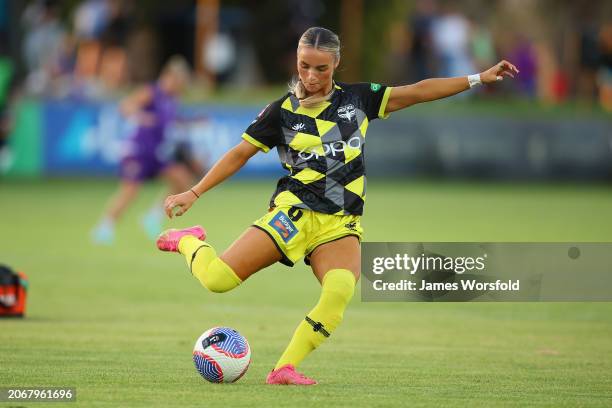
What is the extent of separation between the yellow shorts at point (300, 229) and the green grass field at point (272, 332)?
2.91 ft

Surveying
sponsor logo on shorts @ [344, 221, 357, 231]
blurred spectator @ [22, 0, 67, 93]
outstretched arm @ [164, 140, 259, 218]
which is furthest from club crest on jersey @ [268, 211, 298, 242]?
blurred spectator @ [22, 0, 67, 93]

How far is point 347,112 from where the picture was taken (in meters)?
8.21

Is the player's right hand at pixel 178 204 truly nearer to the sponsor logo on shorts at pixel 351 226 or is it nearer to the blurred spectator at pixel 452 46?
the sponsor logo on shorts at pixel 351 226

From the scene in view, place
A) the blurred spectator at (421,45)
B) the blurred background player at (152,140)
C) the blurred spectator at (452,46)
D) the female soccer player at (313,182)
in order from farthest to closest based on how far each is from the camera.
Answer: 1. the blurred spectator at (421,45)
2. the blurred spectator at (452,46)
3. the blurred background player at (152,140)
4. the female soccer player at (313,182)

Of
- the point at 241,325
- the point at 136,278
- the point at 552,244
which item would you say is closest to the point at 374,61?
the point at 136,278

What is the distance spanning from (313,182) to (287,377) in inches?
49.4

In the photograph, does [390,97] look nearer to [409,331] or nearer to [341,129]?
[341,129]

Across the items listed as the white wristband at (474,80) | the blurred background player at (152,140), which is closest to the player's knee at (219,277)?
the white wristband at (474,80)

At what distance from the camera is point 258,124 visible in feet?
27.2

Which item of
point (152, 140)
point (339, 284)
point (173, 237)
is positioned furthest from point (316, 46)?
point (152, 140)

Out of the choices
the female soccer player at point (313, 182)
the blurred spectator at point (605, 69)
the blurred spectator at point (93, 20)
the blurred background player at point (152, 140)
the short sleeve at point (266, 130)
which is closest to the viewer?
the female soccer player at point (313, 182)

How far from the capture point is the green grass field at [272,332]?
7840 millimetres

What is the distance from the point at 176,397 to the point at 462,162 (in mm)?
21415

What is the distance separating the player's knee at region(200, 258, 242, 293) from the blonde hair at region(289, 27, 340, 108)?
1.17 meters
